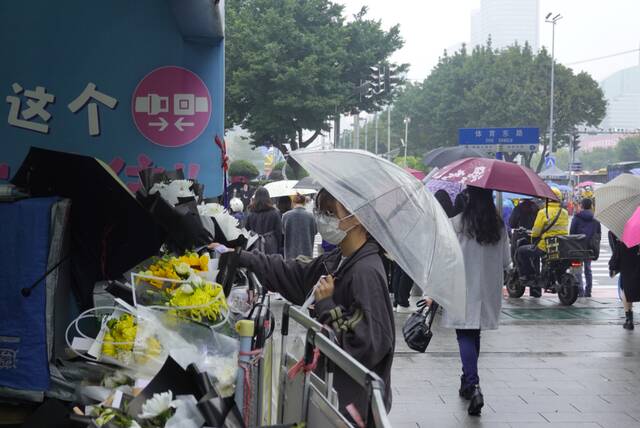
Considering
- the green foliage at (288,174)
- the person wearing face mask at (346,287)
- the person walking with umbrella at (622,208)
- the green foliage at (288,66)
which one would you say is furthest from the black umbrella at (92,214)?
the green foliage at (288,66)

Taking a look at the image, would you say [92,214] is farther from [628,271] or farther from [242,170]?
[242,170]

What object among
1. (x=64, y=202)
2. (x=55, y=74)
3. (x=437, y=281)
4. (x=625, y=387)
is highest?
(x=55, y=74)

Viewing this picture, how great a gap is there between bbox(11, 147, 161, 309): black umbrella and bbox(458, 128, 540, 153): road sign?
490 inches

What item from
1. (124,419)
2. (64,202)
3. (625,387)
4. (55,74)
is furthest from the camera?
(625,387)

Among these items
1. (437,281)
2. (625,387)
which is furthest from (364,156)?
(625,387)

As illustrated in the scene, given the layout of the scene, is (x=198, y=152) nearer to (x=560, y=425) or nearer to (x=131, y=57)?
(x=131, y=57)

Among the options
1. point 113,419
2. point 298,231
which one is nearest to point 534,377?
point 298,231

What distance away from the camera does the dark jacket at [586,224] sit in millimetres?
13419

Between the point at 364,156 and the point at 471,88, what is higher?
the point at 471,88

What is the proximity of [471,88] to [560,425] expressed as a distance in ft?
184

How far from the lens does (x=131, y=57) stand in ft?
21.2

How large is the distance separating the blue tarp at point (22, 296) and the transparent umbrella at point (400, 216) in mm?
1223

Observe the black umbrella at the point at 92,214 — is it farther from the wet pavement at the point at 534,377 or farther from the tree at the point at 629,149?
the tree at the point at 629,149

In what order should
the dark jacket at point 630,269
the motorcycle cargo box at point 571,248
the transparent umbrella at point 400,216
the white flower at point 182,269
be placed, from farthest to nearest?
the motorcycle cargo box at point 571,248
the dark jacket at point 630,269
the transparent umbrella at point 400,216
the white flower at point 182,269
